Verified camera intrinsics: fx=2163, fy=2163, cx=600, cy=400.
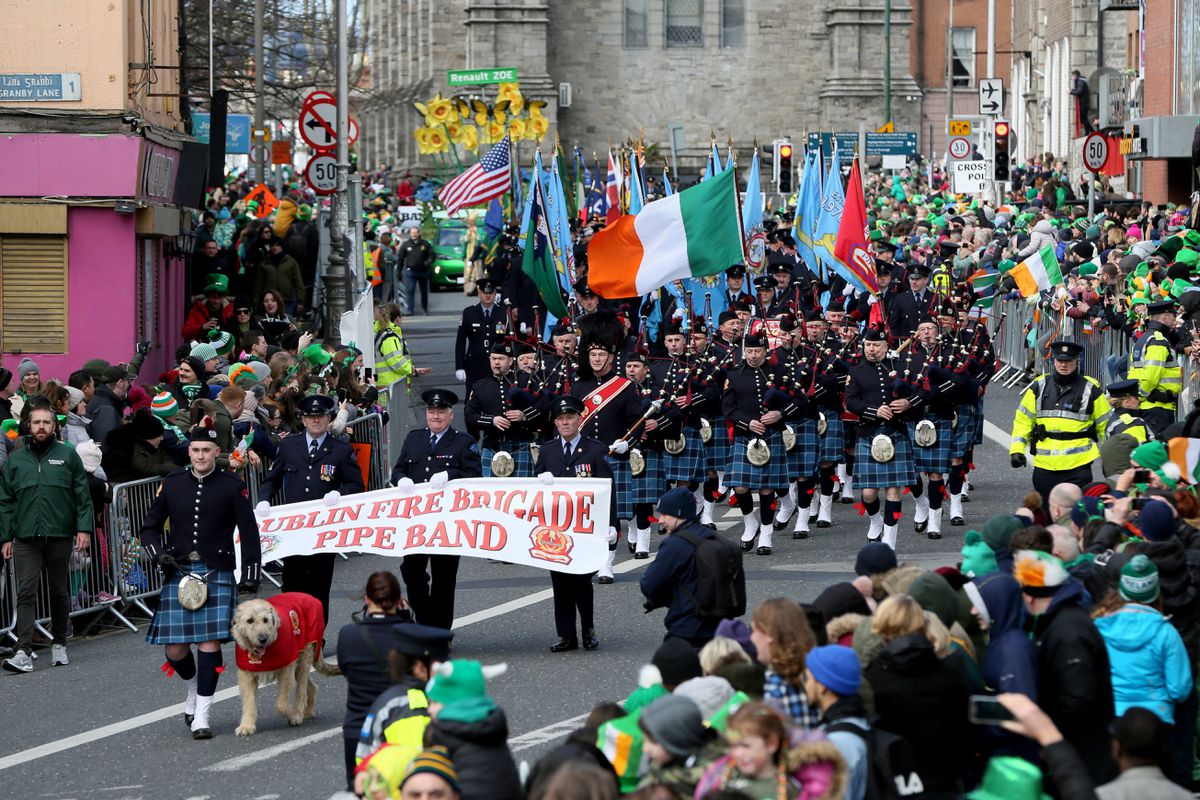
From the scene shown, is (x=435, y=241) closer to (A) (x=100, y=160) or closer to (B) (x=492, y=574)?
(A) (x=100, y=160)

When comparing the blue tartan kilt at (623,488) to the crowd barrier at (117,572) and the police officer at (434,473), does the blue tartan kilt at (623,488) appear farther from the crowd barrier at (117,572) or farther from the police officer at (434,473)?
the crowd barrier at (117,572)

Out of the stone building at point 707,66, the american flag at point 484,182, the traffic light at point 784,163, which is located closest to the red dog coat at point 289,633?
the american flag at point 484,182

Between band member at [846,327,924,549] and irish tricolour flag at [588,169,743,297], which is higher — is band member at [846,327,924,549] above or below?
below

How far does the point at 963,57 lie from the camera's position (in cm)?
7612

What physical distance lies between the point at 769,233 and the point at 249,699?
18455 mm

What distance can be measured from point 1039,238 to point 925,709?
2237 centimetres

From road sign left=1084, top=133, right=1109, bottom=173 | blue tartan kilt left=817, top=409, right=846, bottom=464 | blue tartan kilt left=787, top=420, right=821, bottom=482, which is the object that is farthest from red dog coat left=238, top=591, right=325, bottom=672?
road sign left=1084, top=133, right=1109, bottom=173

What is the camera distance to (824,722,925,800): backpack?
7059 millimetres

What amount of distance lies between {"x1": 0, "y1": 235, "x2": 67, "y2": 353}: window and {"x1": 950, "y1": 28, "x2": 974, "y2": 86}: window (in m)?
57.1

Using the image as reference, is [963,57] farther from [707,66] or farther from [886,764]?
[886,764]

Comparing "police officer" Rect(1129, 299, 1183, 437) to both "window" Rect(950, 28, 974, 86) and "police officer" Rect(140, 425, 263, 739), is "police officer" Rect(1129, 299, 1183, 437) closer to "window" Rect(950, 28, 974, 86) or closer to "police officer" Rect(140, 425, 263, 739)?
"police officer" Rect(140, 425, 263, 739)

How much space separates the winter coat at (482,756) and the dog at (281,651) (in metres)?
3.94

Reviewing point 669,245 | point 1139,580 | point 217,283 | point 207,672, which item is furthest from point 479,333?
point 1139,580

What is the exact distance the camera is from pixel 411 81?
6888 cm
